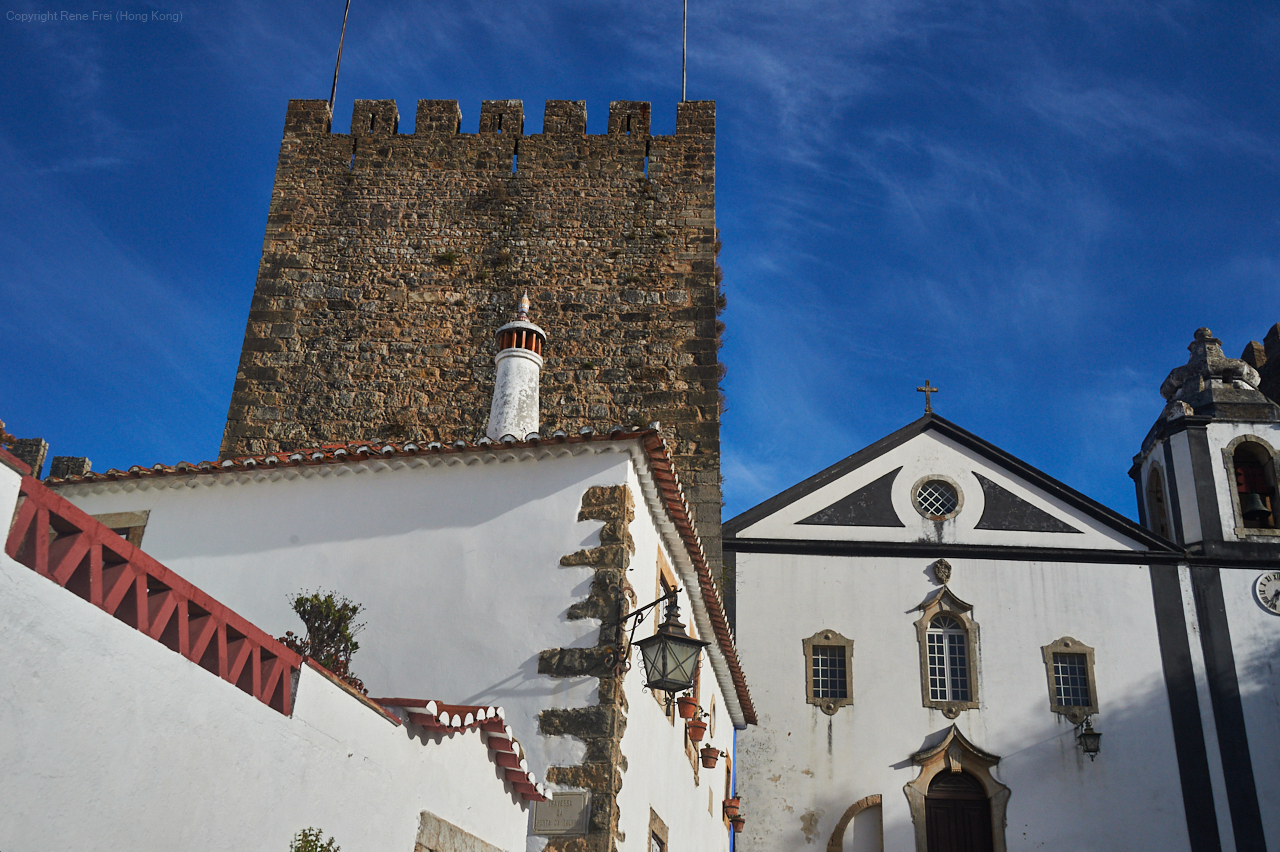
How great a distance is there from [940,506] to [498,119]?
8572 mm

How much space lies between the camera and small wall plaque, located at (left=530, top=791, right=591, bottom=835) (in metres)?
6.70

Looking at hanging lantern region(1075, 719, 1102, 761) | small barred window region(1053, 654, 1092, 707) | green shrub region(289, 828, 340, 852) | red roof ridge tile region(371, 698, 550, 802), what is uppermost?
small barred window region(1053, 654, 1092, 707)

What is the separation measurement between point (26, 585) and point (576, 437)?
14.4ft

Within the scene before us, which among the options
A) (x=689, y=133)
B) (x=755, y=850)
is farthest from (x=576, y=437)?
(x=755, y=850)

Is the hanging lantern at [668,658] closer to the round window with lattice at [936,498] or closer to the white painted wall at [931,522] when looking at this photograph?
the white painted wall at [931,522]

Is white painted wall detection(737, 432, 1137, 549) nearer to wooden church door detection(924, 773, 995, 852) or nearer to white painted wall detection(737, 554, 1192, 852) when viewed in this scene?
white painted wall detection(737, 554, 1192, 852)

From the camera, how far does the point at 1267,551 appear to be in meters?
15.8

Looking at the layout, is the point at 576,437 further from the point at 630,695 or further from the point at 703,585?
the point at 703,585

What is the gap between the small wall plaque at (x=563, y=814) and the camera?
6.70 meters

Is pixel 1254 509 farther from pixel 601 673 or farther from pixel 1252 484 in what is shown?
pixel 601 673

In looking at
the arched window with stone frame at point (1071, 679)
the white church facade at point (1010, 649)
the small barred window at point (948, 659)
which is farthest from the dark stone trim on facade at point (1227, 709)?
the small barred window at point (948, 659)

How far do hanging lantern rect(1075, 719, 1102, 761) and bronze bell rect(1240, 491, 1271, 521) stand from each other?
4.32 meters

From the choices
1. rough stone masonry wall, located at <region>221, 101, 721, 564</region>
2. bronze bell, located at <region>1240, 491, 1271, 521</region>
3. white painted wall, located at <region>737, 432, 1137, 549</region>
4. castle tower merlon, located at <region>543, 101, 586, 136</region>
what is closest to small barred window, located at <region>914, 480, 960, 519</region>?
white painted wall, located at <region>737, 432, 1137, 549</region>

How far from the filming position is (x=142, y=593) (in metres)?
3.75
